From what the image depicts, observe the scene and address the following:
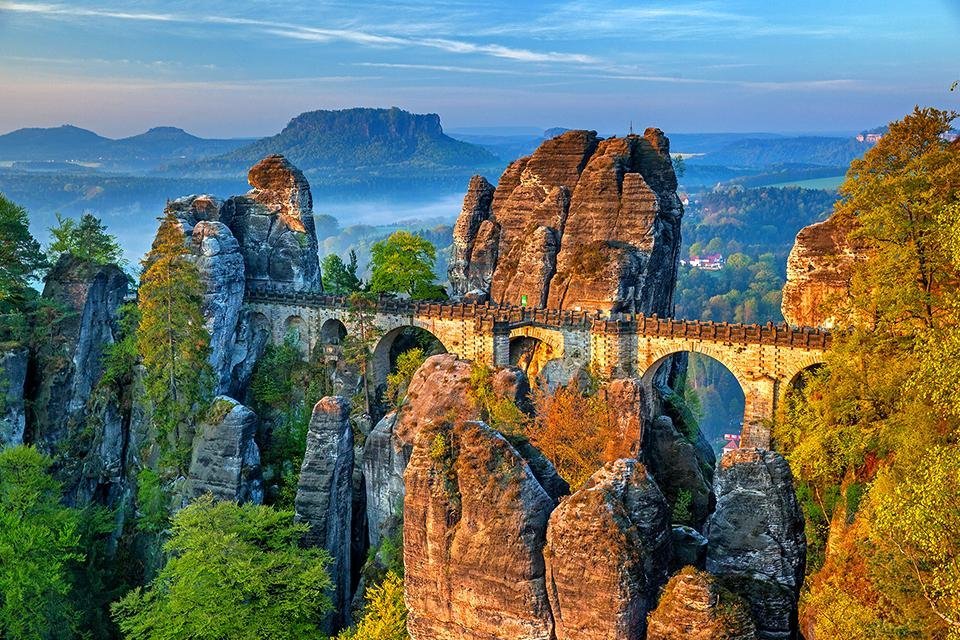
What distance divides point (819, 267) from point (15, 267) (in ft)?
119

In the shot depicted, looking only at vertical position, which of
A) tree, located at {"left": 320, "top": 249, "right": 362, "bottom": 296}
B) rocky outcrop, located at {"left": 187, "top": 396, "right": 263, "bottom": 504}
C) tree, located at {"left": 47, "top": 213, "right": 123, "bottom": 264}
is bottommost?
rocky outcrop, located at {"left": 187, "top": 396, "right": 263, "bottom": 504}

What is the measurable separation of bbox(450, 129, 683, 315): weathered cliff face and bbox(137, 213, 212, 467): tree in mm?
14748

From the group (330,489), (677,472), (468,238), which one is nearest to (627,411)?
(677,472)

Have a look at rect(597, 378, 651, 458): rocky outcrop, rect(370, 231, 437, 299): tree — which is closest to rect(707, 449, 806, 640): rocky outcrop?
rect(597, 378, 651, 458): rocky outcrop

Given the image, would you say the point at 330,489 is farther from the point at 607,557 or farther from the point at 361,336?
the point at 607,557

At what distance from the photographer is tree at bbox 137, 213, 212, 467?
3978 centimetres

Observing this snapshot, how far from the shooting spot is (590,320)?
136 feet

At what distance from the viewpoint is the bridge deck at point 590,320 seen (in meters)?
37.2

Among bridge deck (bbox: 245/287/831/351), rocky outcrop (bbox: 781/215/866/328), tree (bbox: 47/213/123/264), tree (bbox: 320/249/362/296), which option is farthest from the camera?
tree (bbox: 320/249/362/296)

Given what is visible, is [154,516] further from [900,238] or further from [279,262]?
[900,238]

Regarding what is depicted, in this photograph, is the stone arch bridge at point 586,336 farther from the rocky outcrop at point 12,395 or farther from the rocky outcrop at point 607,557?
the rocky outcrop at point 607,557

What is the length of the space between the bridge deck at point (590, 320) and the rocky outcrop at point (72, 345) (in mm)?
7670

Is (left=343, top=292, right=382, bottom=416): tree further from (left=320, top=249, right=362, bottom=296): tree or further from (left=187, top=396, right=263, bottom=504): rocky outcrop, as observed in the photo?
(left=187, top=396, right=263, bottom=504): rocky outcrop

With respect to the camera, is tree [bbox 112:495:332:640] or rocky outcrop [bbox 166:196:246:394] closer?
tree [bbox 112:495:332:640]
